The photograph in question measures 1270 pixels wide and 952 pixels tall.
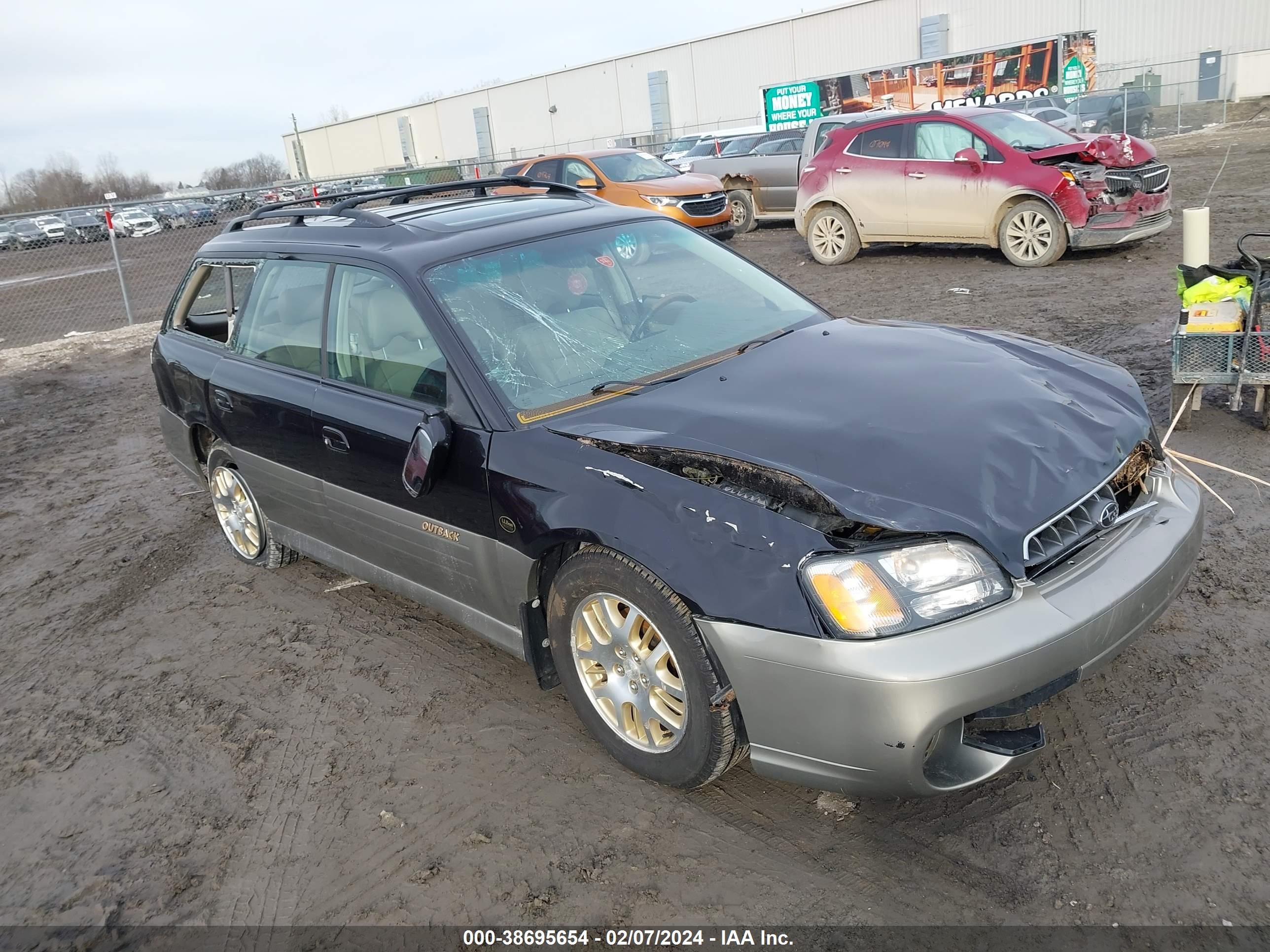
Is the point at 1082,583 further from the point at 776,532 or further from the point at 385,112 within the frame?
the point at 385,112

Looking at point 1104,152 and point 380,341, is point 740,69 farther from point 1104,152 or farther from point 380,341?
point 380,341

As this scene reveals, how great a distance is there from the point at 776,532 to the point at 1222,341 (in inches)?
153

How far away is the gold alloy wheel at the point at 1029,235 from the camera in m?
10.7

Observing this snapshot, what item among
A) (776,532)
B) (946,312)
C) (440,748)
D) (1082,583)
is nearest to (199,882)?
(440,748)

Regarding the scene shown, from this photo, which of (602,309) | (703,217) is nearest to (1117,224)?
(703,217)

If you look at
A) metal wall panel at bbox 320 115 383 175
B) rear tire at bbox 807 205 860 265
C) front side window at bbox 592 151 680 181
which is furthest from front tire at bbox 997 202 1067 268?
metal wall panel at bbox 320 115 383 175

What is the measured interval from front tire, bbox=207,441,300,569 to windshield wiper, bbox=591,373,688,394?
218 centimetres

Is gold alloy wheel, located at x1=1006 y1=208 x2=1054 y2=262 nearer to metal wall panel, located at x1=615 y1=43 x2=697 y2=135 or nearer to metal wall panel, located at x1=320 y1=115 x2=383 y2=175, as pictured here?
metal wall panel, located at x1=615 y1=43 x2=697 y2=135

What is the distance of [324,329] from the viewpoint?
4.10 metres

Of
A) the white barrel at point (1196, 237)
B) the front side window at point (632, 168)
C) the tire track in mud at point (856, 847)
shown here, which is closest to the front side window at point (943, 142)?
the front side window at point (632, 168)

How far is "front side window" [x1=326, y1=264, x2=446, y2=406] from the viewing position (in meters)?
3.57

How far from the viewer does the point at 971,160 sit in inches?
435

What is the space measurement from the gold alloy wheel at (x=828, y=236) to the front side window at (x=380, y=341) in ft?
32.4

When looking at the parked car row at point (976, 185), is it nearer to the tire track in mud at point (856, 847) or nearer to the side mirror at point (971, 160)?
the side mirror at point (971, 160)
